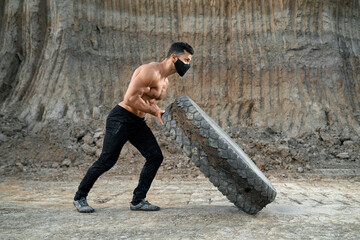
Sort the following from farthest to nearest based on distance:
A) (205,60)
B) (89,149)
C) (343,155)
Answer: (205,60) < (89,149) < (343,155)

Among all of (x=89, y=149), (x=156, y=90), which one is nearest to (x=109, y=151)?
(x=156, y=90)

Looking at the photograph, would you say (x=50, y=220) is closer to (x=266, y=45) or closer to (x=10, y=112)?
(x=10, y=112)

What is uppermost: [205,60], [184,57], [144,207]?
[205,60]

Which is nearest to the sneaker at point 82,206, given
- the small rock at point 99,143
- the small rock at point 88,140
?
the small rock at point 99,143

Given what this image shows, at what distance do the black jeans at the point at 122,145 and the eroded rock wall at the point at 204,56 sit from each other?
6249 mm

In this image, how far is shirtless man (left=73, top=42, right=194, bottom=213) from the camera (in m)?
3.59

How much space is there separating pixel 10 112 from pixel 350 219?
9.54 meters

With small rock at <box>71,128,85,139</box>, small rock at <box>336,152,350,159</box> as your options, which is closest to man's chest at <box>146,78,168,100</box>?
small rock at <box>71,128,85,139</box>

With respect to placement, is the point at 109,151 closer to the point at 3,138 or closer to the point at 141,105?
the point at 141,105

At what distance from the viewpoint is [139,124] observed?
3.83m

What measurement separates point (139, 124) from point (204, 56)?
7326 mm

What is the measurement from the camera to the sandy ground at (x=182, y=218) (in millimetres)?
2670

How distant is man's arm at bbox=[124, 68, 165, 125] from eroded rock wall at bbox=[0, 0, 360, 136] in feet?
21.3

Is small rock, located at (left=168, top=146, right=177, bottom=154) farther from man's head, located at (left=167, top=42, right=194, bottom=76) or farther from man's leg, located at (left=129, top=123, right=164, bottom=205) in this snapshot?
man's head, located at (left=167, top=42, right=194, bottom=76)
